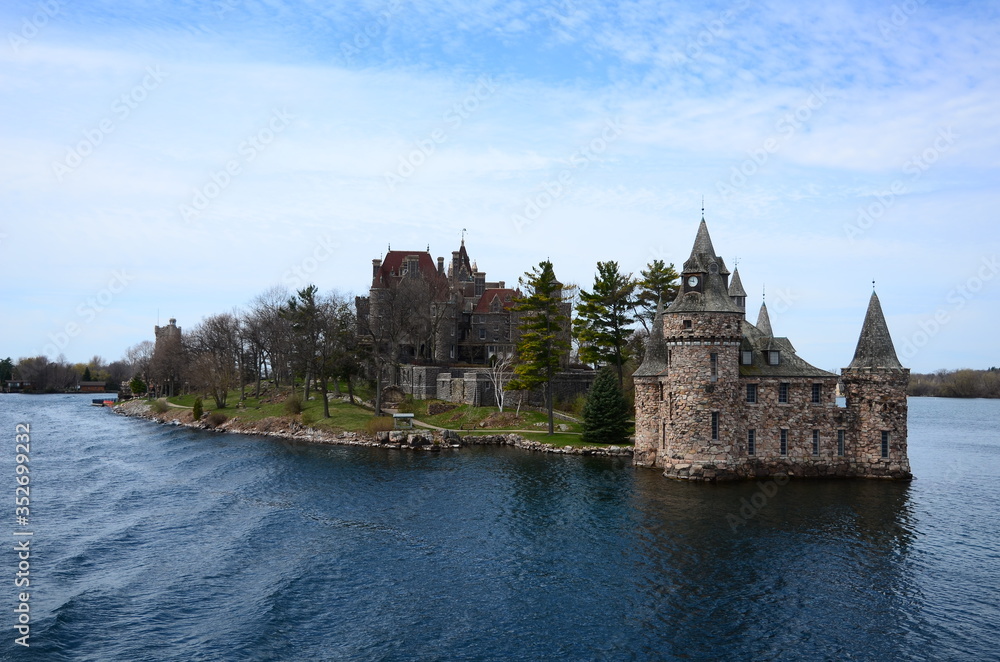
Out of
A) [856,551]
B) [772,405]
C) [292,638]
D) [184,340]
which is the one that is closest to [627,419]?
[772,405]

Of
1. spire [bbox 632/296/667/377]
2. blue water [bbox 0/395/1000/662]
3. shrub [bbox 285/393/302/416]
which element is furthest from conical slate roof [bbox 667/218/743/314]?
shrub [bbox 285/393/302/416]

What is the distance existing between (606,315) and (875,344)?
28.0 metres

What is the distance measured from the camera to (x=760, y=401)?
153ft

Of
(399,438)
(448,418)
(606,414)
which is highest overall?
(606,414)

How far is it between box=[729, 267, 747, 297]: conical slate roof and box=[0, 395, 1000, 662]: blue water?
62.7 ft

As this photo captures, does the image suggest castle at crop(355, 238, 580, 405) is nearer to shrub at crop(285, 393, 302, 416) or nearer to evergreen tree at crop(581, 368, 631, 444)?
shrub at crop(285, 393, 302, 416)

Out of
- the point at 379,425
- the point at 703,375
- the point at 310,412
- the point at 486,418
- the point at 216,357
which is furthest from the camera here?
the point at 216,357

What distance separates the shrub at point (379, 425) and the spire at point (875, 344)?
43.6 metres

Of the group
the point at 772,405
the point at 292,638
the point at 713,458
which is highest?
the point at 772,405

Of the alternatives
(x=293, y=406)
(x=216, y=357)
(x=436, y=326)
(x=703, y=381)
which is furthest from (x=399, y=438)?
(x=216, y=357)

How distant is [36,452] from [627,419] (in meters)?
56.2

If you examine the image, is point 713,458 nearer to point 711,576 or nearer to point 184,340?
point 711,576

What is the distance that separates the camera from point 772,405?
46.6 metres

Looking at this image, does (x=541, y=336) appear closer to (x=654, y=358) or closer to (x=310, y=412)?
(x=654, y=358)
